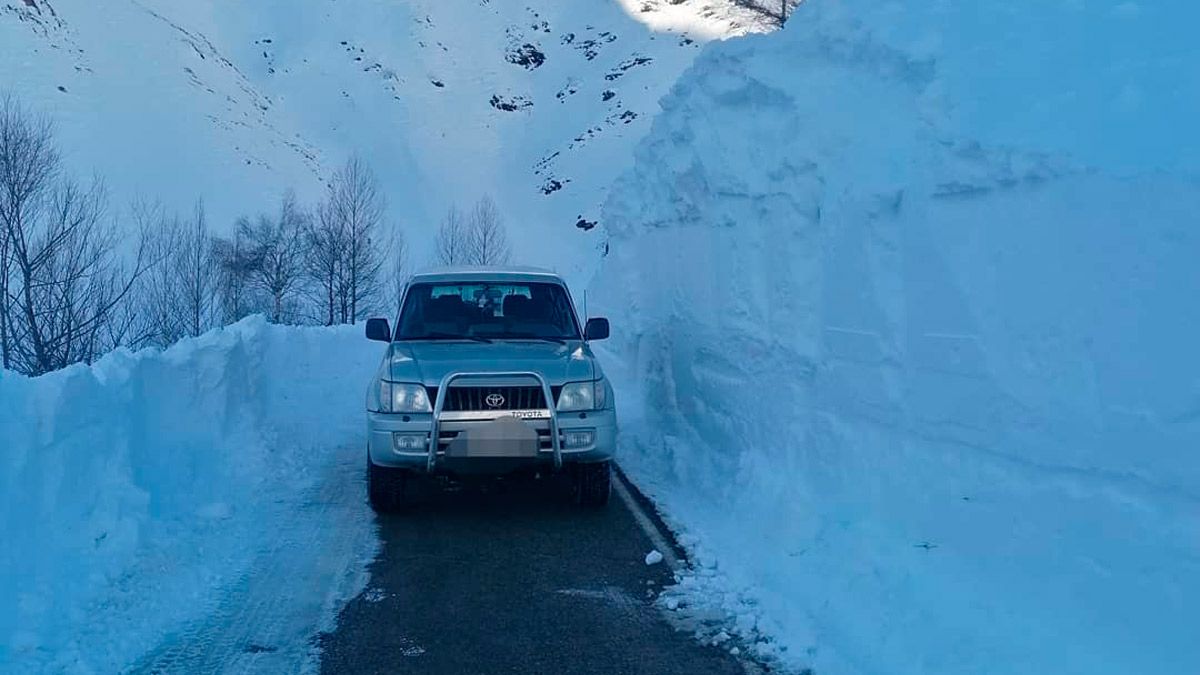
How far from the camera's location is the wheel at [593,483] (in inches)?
329

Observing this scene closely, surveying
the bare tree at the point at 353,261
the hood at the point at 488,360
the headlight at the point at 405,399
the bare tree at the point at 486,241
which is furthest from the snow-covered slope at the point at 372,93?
the headlight at the point at 405,399

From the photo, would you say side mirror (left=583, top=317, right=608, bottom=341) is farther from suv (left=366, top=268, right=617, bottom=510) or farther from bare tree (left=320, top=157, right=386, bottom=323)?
bare tree (left=320, top=157, right=386, bottom=323)

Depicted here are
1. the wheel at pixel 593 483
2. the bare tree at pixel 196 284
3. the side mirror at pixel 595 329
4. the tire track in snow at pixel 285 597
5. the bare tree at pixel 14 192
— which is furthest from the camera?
the bare tree at pixel 196 284

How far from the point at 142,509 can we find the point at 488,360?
2.64 m

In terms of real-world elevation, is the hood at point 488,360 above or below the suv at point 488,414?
above

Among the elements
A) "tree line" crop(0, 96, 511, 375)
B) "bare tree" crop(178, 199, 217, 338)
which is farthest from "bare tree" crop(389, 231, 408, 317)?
"bare tree" crop(178, 199, 217, 338)

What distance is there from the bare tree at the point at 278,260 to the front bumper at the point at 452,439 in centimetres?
3346

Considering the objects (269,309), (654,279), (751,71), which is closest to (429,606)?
(751,71)

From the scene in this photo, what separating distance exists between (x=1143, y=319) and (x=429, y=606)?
13.6 feet

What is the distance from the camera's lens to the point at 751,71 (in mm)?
11391

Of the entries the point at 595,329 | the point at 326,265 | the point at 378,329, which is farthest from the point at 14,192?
the point at 326,265

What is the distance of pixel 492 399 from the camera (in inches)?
305

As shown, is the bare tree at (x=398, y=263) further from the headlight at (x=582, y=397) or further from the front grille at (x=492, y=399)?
the front grille at (x=492, y=399)

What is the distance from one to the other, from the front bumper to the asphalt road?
0.54 m
